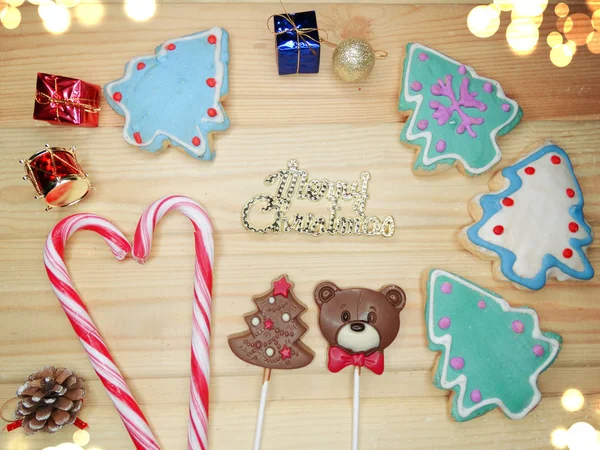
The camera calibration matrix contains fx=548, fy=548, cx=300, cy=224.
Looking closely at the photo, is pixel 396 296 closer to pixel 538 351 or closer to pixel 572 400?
pixel 538 351

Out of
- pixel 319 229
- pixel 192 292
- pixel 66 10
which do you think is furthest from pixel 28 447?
pixel 66 10

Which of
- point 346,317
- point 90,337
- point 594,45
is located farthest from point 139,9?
point 594,45

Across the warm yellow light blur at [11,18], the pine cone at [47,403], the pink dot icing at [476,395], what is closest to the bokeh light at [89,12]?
the warm yellow light blur at [11,18]

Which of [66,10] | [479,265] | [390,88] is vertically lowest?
[479,265]

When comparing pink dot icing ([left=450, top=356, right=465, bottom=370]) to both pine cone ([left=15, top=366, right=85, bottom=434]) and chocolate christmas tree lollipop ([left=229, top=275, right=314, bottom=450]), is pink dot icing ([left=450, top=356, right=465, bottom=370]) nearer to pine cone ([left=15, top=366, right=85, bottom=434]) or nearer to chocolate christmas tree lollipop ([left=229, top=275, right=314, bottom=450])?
chocolate christmas tree lollipop ([left=229, top=275, right=314, bottom=450])

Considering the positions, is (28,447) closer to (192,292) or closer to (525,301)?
(192,292)

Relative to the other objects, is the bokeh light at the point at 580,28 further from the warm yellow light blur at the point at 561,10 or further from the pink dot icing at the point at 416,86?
the pink dot icing at the point at 416,86

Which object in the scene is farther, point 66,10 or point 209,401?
point 66,10
